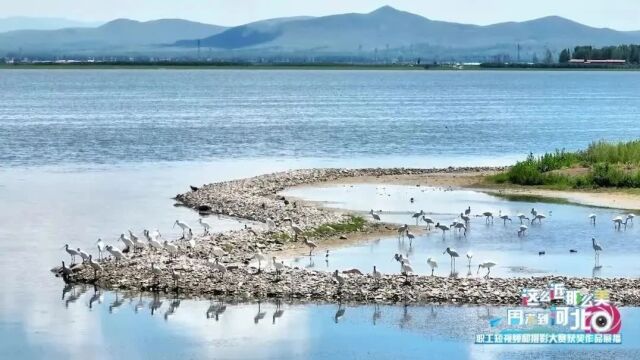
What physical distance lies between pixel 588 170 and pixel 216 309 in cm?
2714

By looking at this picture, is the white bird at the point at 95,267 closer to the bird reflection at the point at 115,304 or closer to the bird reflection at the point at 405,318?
the bird reflection at the point at 115,304

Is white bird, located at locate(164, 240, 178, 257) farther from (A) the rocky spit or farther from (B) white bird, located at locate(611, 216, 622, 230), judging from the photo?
(B) white bird, located at locate(611, 216, 622, 230)

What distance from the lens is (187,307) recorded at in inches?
1123

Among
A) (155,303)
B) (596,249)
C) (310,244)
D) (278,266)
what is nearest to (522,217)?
(596,249)

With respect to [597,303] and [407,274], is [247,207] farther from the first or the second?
[597,303]

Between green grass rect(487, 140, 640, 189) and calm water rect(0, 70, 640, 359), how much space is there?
3919 millimetres

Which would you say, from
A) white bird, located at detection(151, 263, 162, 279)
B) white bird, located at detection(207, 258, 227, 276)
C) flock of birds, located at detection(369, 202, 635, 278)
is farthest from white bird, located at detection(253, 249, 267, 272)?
flock of birds, located at detection(369, 202, 635, 278)

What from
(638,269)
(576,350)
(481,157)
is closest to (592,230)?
(638,269)

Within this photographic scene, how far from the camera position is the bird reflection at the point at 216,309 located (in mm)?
27766

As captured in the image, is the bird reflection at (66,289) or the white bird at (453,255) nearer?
the bird reflection at (66,289)

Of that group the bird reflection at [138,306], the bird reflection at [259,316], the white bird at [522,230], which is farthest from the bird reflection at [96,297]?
the white bird at [522,230]

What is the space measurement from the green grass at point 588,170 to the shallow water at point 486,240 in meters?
2.82

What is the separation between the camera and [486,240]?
38719 millimetres

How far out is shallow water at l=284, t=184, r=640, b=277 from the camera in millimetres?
33531
